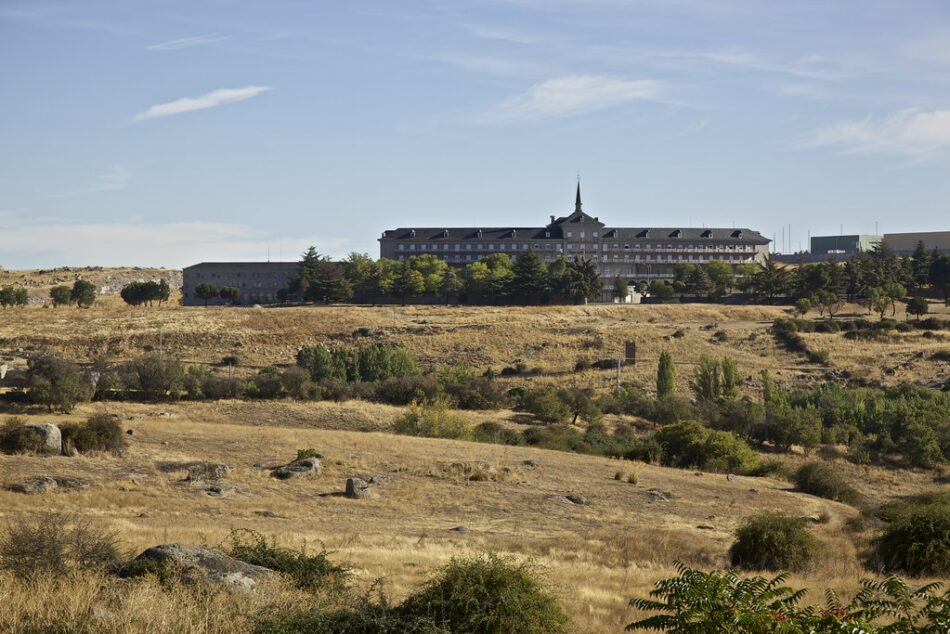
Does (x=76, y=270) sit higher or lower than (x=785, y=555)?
higher

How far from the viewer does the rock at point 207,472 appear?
34.0 m

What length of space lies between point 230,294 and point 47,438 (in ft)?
315

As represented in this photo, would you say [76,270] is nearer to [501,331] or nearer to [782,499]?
[501,331]

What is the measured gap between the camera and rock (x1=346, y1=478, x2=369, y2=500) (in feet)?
109

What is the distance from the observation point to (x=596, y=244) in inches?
6570

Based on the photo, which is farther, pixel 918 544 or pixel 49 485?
pixel 49 485

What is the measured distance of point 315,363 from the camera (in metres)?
76.1

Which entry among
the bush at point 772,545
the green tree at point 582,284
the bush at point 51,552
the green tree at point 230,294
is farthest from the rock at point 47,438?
the green tree at point 230,294

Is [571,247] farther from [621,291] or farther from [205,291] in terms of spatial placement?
[205,291]

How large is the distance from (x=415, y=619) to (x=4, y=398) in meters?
46.2

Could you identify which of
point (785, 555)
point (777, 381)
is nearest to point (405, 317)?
point (777, 381)

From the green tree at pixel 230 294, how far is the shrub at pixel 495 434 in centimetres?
8168

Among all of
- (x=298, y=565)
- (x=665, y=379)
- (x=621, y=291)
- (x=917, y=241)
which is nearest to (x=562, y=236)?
(x=621, y=291)

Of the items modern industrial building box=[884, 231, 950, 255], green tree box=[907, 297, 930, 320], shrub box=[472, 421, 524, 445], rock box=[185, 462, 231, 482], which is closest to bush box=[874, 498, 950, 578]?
rock box=[185, 462, 231, 482]
